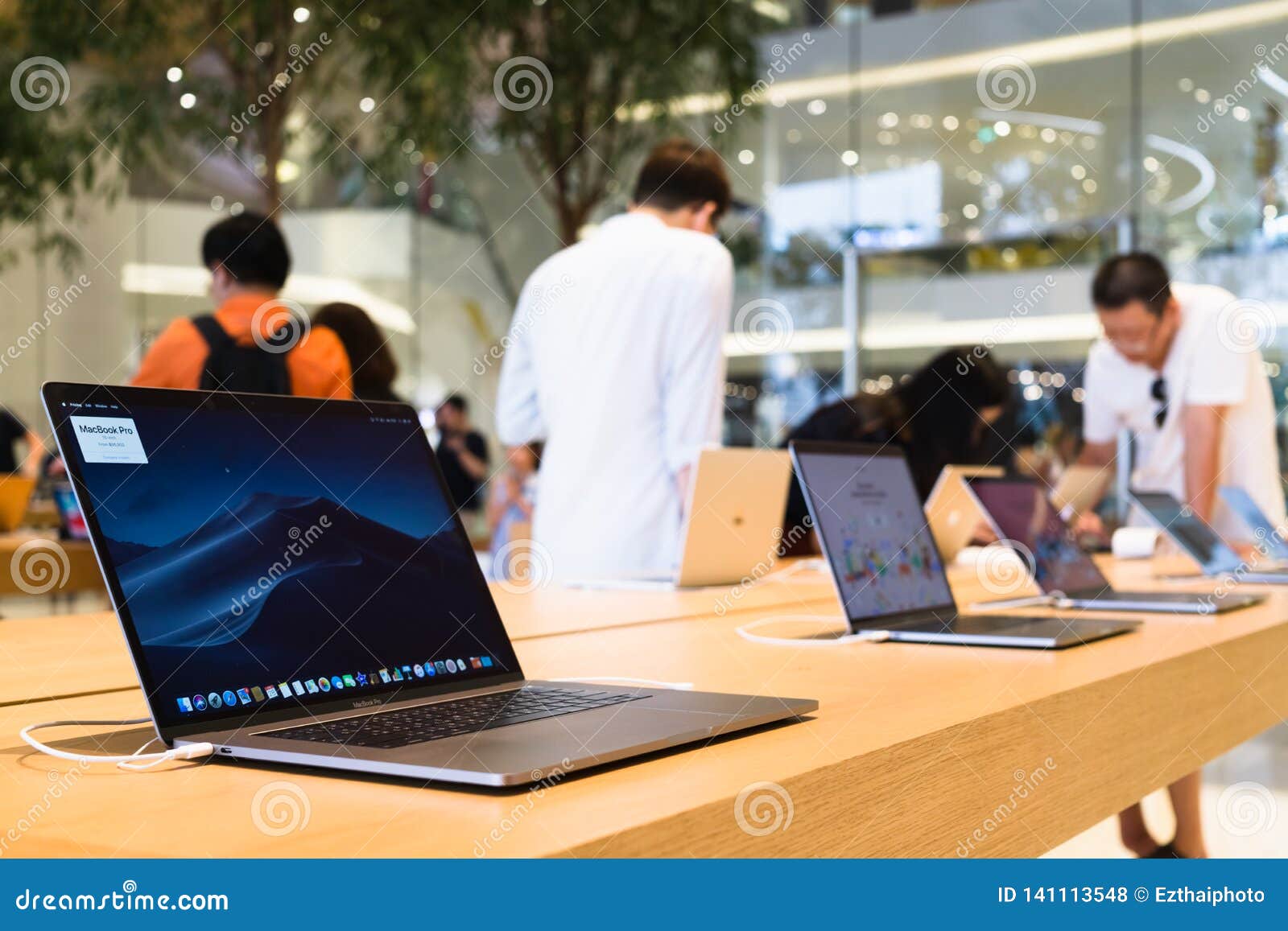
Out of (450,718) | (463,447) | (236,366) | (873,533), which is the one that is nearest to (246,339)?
(236,366)

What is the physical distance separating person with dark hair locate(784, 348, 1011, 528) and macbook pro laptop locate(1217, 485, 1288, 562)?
0.64m

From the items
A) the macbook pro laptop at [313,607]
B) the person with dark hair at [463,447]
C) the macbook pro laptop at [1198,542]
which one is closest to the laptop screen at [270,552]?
the macbook pro laptop at [313,607]

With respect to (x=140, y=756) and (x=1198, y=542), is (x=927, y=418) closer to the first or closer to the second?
(x=1198, y=542)

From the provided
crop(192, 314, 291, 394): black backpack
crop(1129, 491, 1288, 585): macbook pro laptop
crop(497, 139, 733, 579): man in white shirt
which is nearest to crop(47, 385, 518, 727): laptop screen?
crop(497, 139, 733, 579): man in white shirt

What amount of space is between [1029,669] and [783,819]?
68cm

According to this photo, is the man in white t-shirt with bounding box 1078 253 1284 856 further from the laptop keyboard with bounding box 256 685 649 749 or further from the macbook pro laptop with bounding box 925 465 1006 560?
the laptop keyboard with bounding box 256 685 649 749

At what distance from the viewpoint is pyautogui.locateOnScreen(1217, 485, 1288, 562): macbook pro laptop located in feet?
11.1

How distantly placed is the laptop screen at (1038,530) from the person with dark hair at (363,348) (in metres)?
1.96

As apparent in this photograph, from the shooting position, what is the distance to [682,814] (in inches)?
30.1

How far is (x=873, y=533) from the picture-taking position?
1864 mm

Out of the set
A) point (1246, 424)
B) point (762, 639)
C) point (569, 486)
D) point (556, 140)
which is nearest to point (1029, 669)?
point (762, 639)

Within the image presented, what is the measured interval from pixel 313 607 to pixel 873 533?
985 mm

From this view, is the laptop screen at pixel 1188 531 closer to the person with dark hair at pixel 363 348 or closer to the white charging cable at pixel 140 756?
the person with dark hair at pixel 363 348

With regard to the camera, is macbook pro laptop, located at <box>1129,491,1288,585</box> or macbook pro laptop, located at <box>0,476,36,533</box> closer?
macbook pro laptop, located at <box>1129,491,1288,585</box>
